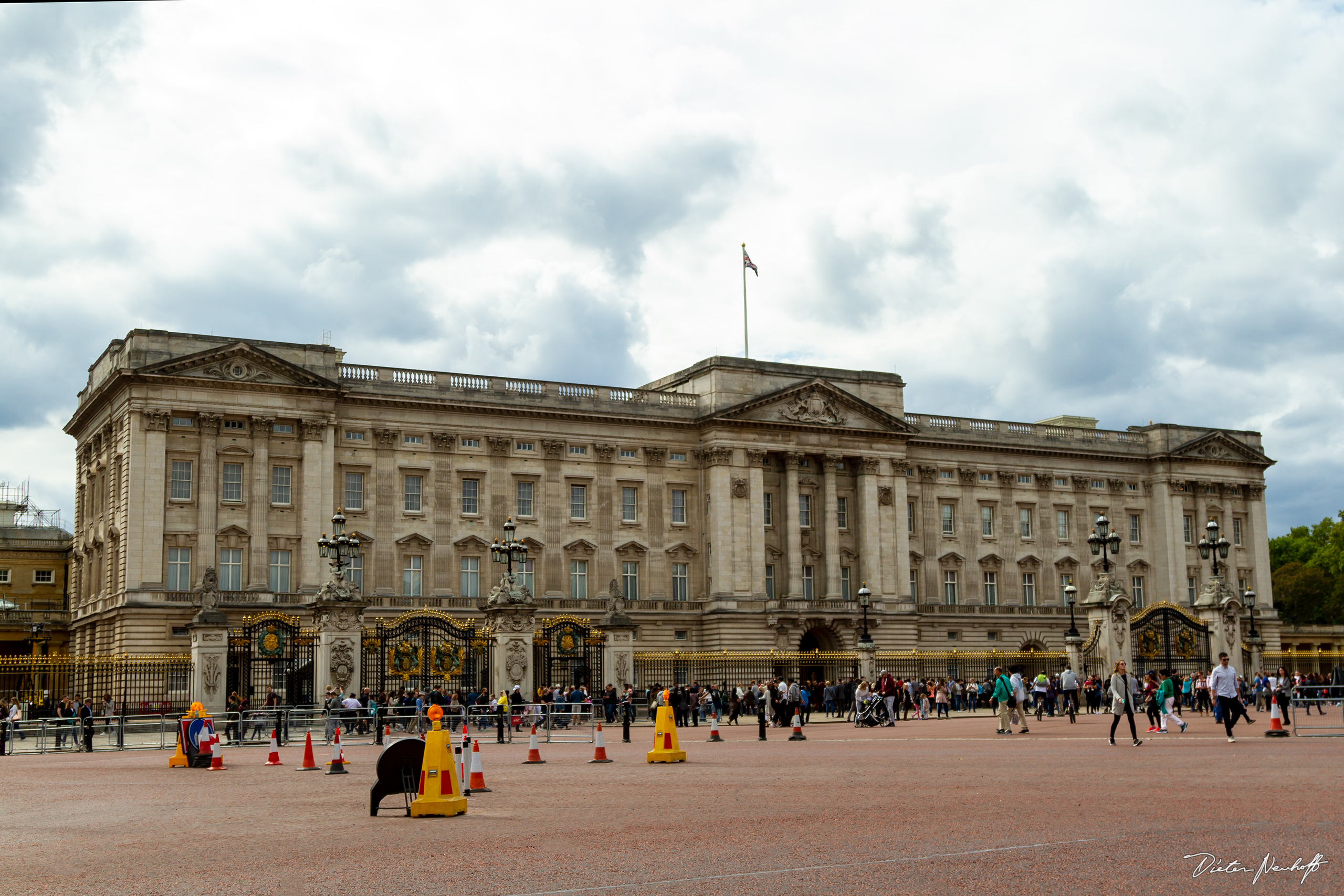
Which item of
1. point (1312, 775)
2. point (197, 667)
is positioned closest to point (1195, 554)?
point (197, 667)

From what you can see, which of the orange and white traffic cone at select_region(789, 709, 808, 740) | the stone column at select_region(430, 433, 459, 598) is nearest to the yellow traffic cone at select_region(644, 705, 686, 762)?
the orange and white traffic cone at select_region(789, 709, 808, 740)

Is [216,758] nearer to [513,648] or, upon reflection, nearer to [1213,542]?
[513,648]

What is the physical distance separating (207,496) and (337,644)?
21.8 metres

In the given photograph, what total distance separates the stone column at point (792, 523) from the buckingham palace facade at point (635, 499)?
147 mm

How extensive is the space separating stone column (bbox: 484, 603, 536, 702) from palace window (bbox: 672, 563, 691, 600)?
87.4 ft

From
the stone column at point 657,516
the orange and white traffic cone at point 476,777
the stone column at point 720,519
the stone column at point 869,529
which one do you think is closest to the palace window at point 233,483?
A: the stone column at point 657,516

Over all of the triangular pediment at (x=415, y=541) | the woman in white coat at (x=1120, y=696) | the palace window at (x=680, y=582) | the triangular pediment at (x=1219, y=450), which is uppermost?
the triangular pediment at (x=1219, y=450)

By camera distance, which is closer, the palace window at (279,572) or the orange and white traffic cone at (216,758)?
the orange and white traffic cone at (216,758)

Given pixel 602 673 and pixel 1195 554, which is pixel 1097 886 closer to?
pixel 602 673

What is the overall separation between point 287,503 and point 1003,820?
51.8m

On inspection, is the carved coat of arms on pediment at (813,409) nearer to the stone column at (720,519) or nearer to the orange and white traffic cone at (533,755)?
the stone column at (720,519)

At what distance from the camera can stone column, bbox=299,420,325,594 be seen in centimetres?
6131

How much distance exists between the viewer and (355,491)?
64250 mm

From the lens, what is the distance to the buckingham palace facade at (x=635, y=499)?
60312 mm
